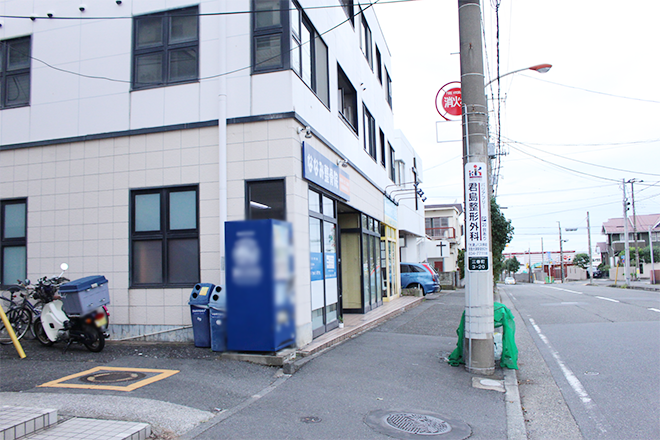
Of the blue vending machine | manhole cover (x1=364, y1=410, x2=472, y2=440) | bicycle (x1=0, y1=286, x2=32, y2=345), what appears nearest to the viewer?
the blue vending machine

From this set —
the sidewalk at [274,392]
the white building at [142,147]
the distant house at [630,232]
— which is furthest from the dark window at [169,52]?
the distant house at [630,232]

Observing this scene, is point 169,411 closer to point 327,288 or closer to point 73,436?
point 73,436

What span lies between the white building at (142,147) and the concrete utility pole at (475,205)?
8.50ft

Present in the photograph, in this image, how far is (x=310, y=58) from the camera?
10531mm

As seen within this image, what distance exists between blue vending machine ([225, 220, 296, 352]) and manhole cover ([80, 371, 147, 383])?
22.4 feet

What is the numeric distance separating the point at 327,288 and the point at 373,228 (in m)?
6.69

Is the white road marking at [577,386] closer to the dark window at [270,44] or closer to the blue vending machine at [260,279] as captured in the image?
the dark window at [270,44]

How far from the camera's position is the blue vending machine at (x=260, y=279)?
74cm

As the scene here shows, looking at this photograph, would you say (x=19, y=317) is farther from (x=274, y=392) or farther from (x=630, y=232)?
(x=630, y=232)

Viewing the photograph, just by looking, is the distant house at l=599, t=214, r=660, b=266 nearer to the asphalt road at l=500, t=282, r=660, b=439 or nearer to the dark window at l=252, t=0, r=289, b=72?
the asphalt road at l=500, t=282, r=660, b=439

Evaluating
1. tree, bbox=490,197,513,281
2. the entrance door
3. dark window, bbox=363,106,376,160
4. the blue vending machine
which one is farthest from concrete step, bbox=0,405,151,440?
tree, bbox=490,197,513,281

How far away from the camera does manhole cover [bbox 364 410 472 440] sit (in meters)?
5.25

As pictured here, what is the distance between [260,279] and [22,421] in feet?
16.5

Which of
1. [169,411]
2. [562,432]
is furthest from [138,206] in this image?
[562,432]
